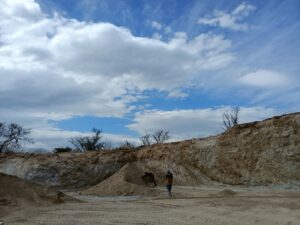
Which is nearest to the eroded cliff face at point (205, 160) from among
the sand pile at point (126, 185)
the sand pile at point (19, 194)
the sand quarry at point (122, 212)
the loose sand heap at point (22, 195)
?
the sand pile at point (126, 185)

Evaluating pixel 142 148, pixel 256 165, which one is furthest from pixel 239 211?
pixel 142 148

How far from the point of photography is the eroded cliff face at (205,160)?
113 feet

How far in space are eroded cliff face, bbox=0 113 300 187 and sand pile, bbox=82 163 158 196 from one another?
148 cm

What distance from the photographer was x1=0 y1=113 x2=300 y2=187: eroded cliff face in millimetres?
34347

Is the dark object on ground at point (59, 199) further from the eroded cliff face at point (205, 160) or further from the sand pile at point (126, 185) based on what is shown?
the eroded cliff face at point (205, 160)

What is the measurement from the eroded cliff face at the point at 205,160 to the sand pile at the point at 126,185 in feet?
4.85

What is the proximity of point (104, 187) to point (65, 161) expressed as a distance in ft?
32.3

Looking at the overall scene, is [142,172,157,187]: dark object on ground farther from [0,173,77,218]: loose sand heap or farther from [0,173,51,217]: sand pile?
[0,173,51,217]: sand pile

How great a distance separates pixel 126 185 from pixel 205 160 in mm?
8204

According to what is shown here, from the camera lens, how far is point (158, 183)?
1501 inches

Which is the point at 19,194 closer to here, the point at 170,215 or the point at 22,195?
the point at 22,195

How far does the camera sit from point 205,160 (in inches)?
1517

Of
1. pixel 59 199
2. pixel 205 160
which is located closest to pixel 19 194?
pixel 59 199

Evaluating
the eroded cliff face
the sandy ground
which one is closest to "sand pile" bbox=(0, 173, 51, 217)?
the sandy ground
